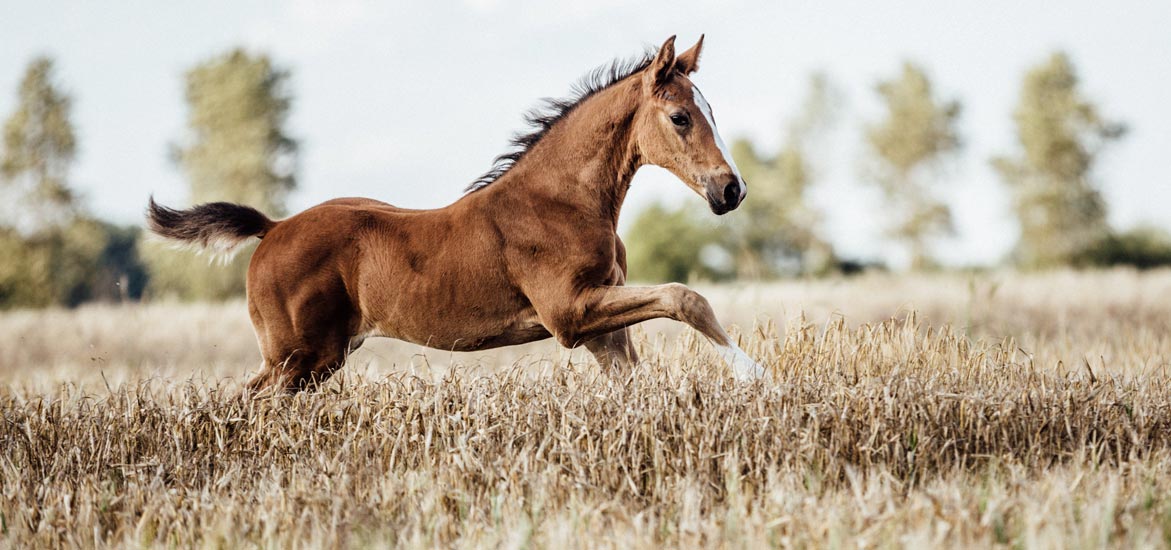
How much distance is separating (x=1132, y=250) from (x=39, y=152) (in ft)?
121

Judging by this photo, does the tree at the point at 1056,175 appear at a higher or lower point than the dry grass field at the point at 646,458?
higher

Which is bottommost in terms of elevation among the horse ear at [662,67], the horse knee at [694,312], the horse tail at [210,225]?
the horse knee at [694,312]

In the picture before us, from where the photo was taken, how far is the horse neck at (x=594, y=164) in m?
5.88

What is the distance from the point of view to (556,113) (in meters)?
6.38

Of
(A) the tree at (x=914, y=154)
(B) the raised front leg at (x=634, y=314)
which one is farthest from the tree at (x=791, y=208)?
(B) the raised front leg at (x=634, y=314)

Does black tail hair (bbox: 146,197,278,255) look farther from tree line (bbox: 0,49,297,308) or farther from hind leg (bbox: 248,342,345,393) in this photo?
tree line (bbox: 0,49,297,308)

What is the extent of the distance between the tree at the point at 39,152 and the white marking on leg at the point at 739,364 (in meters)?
28.4

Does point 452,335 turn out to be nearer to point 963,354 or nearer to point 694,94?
point 694,94

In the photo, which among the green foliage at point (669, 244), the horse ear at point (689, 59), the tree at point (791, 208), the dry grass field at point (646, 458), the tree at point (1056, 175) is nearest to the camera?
the dry grass field at point (646, 458)

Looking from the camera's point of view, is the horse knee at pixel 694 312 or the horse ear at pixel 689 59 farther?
the horse ear at pixel 689 59

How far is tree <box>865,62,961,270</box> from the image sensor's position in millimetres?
36438

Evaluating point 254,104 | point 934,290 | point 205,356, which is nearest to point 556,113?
point 205,356

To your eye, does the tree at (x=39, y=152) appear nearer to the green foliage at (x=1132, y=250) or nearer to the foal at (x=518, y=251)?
the foal at (x=518, y=251)

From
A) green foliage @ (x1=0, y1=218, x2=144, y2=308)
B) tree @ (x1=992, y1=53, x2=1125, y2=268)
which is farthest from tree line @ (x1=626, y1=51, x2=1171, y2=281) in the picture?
green foliage @ (x1=0, y1=218, x2=144, y2=308)
